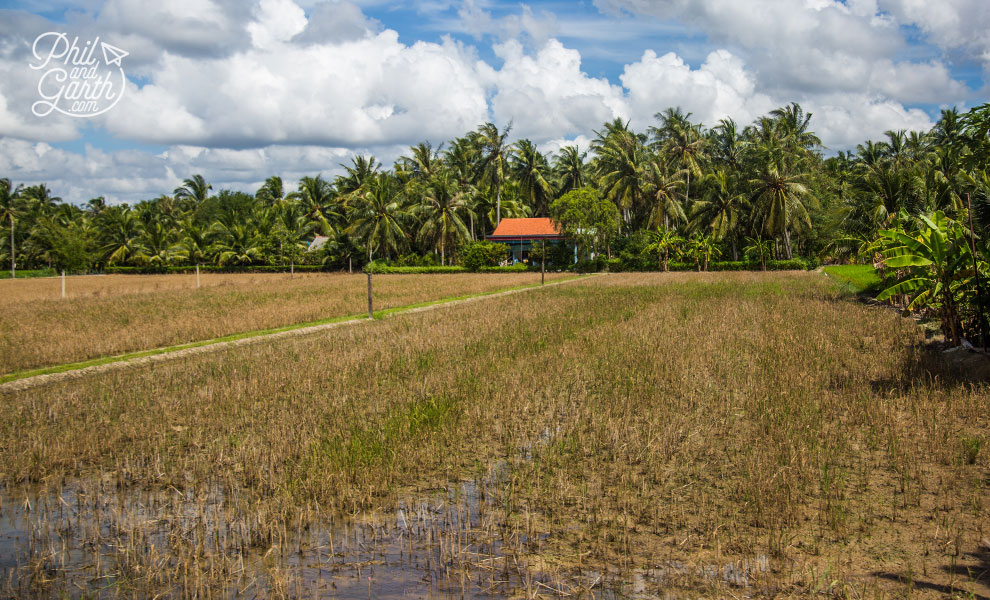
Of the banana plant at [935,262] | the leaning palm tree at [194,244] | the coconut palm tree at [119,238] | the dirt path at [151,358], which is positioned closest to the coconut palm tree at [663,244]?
the dirt path at [151,358]

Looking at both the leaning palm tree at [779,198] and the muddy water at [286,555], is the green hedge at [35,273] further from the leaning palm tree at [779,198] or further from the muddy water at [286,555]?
the muddy water at [286,555]

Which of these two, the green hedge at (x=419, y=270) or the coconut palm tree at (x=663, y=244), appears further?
the green hedge at (x=419, y=270)

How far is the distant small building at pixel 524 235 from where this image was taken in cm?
5025

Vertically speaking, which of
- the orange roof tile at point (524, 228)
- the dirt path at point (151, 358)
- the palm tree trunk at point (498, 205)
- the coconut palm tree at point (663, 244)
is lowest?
the dirt path at point (151, 358)

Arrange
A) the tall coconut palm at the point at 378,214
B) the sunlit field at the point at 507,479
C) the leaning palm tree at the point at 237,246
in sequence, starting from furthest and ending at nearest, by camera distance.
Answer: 1. the leaning palm tree at the point at 237,246
2. the tall coconut palm at the point at 378,214
3. the sunlit field at the point at 507,479

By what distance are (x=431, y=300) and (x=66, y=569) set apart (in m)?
19.9

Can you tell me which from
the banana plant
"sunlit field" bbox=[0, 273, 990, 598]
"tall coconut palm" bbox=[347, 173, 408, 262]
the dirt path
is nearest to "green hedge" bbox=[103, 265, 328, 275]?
"tall coconut palm" bbox=[347, 173, 408, 262]

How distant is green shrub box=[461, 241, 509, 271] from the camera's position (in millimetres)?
A: 49219

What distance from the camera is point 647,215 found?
51.0 m

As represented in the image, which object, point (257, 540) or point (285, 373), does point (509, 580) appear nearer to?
point (257, 540)

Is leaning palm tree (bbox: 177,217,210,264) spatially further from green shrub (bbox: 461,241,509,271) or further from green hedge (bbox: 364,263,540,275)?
green shrub (bbox: 461,241,509,271)

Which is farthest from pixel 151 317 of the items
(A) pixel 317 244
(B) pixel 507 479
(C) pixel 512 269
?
(A) pixel 317 244

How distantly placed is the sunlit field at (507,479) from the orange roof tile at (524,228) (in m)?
41.0

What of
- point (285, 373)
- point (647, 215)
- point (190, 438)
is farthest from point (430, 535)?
point (647, 215)
